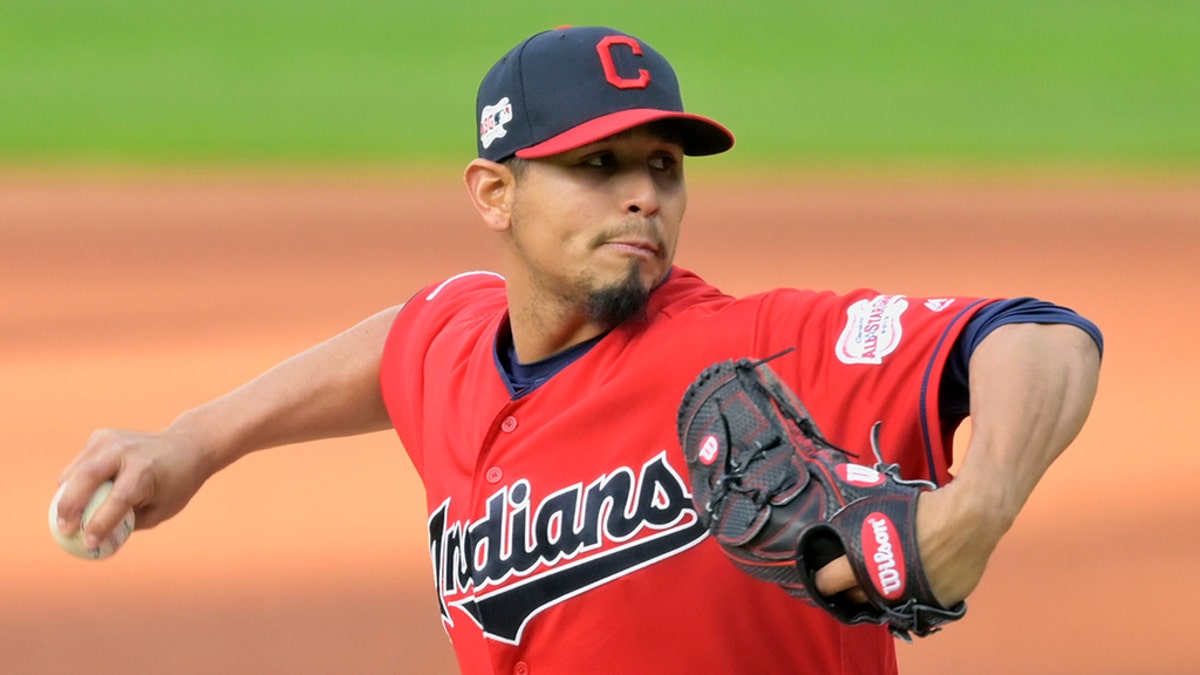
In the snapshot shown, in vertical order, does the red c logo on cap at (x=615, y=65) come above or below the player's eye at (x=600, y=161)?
above

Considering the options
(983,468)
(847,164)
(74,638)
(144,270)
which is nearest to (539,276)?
(983,468)

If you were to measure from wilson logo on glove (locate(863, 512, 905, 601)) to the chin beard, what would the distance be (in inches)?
25.9

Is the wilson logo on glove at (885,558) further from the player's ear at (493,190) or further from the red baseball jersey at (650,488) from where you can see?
the player's ear at (493,190)

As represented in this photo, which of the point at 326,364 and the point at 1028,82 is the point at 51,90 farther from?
the point at 326,364

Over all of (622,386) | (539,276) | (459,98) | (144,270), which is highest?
(459,98)

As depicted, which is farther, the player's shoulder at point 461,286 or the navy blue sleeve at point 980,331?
the player's shoulder at point 461,286

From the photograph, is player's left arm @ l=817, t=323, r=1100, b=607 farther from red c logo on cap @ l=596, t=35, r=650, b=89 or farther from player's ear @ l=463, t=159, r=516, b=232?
player's ear @ l=463, t=159, r=516, b=232

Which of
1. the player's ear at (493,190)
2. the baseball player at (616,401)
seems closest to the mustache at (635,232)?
the baseball player at (616,401)

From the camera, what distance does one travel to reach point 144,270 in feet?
31.5

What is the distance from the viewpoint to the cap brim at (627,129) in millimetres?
2105

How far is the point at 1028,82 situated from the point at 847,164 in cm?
383

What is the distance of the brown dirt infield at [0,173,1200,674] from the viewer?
4.66 meters

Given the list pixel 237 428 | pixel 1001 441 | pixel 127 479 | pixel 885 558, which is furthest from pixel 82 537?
pixel 1001 441

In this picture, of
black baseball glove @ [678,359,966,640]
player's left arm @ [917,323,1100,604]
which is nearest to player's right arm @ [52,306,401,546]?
black baseball glove @ [678,359,966,640]
